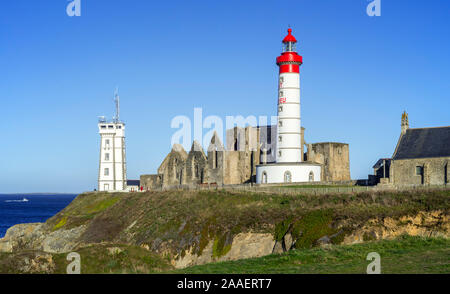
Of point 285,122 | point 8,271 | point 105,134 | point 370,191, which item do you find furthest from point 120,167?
point 8,271

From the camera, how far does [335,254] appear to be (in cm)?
2298

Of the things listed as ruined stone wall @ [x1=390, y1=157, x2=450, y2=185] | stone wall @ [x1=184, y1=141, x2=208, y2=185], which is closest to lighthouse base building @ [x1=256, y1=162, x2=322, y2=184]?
ruined stone wall @ [x1=390, y1=157, x2=450, y2=185]

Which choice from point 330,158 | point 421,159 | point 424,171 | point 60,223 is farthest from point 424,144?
point 60,223

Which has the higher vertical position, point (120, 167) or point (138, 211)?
point (120, 167)

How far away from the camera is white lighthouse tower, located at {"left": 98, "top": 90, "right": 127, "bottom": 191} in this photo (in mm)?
69062

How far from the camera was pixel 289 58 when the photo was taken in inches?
1981

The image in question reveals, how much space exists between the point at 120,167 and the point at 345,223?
1731 inches

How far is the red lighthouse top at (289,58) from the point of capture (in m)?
50.4

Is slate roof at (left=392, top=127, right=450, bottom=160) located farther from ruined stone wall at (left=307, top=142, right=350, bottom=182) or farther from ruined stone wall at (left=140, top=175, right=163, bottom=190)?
ruined stone wall at (left=140, top=175, right=163, bottom=190)

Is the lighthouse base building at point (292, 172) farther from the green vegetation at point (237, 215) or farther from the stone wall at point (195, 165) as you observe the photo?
the stone wall at point (195, 165)
